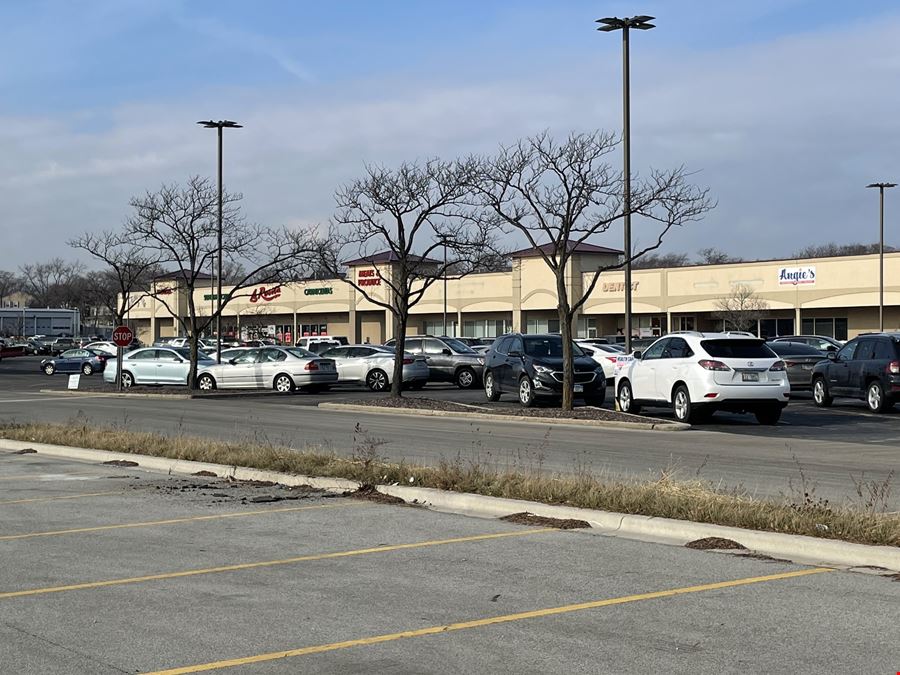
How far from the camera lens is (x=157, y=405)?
30.3 meters

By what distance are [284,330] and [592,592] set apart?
298 ft

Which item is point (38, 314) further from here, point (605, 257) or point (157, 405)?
point (157, 405)

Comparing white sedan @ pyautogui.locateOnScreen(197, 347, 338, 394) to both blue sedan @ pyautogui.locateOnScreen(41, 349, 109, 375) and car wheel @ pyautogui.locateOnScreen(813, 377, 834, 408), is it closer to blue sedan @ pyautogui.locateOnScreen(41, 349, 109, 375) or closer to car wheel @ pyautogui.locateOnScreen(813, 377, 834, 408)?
car wheel @ pyautogui.locateOnScreen(813, 377, 834, 408)

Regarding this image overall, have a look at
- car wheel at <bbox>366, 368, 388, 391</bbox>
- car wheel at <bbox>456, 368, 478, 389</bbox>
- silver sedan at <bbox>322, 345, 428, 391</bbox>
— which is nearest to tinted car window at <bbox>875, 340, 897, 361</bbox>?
silver sedan at <bbox>322, 345, 428, 391</bbox>

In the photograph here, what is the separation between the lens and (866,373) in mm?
26219

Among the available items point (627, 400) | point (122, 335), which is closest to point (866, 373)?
point (627, 400)

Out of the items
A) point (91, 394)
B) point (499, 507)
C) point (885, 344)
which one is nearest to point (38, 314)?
point (91, 394)

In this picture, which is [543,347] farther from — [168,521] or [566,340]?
[168,521]

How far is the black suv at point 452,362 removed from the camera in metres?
39.2

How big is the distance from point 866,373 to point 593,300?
49.3 m

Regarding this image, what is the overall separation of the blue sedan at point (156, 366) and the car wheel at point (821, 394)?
19.6 metres

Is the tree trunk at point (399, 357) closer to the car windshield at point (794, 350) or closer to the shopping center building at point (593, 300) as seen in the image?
the car windshield at point (794, 350)

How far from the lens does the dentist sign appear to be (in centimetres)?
6469

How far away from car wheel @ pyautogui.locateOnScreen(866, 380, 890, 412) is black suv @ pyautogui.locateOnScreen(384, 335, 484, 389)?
15.3 metres
